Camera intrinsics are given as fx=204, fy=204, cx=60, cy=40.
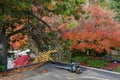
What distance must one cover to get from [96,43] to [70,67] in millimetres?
6543

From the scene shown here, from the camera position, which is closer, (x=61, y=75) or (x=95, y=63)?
(x=61, y=75)

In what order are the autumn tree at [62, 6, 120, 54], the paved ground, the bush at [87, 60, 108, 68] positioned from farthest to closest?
the bush at [87, 60, 108, 68], the autumn tree at [62, 6, 120, 54], the paved ground

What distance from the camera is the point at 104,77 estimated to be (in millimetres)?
5469

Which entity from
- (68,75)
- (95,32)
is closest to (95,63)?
(95,32)

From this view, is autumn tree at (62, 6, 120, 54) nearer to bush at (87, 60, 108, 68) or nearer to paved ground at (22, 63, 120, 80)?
bush at (87, 60, 108, 68)

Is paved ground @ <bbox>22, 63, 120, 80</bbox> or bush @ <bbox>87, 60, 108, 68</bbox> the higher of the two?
paved ground @ <bbox>22, 63, 120, 80</bbox>

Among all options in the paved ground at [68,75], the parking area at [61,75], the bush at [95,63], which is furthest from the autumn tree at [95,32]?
the paved ground at [68,75]

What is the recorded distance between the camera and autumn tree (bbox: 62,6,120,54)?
1153cm

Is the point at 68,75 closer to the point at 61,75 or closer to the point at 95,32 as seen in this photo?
the point at 61,75

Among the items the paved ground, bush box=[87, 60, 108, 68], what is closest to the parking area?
the paved ground

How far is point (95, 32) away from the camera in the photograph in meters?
11.8

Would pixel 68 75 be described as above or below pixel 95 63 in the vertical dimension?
above

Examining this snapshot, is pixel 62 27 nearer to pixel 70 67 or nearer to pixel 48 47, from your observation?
pixel 48 47

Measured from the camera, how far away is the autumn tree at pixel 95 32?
1153 cm
